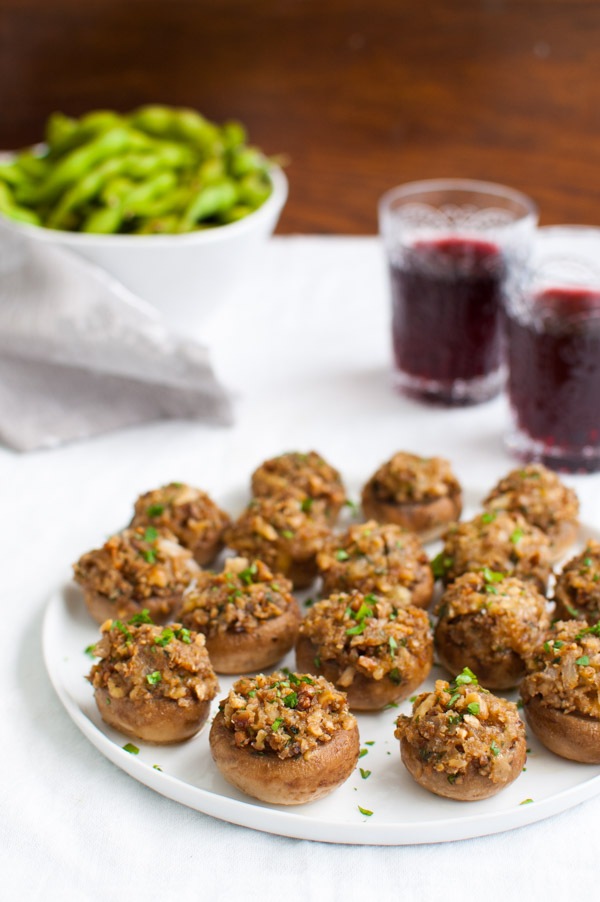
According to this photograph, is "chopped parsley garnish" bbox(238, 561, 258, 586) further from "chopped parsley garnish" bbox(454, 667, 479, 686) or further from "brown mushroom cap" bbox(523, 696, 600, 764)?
"brown mushroom cap" bbox(523, 696, 600, 764)

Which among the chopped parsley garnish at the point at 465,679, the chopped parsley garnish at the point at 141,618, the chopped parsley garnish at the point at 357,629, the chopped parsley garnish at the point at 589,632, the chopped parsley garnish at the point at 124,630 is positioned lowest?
the chopped parsley garnish at the point at 141,618

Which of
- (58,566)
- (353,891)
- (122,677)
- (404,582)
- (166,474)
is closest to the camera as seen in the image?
(353,891)

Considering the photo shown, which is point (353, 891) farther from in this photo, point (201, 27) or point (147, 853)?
point (201, 27)

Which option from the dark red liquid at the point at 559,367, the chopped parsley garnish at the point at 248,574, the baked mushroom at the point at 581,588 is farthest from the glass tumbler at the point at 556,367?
the chopped parsley garnish at the point at 248,574

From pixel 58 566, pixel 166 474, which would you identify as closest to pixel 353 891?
pixel 58 566

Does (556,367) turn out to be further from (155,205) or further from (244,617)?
(155,205)

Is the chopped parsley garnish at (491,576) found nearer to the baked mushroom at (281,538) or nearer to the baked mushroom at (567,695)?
the baked mushroom at (567,695)
